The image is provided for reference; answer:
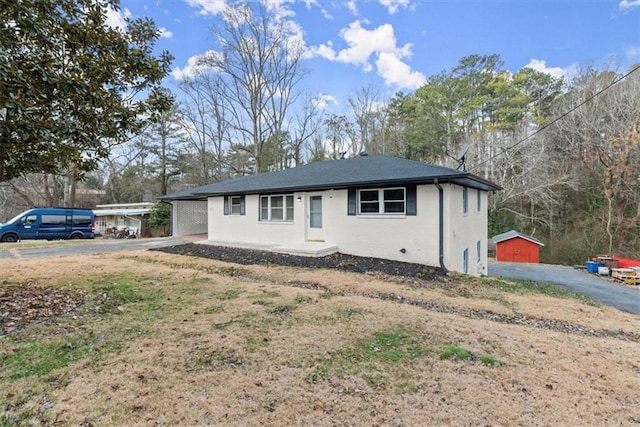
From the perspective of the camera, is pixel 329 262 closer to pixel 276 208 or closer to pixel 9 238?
pixel 276 208

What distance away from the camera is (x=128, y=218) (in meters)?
23.0

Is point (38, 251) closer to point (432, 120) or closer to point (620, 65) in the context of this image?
point (432, 120)

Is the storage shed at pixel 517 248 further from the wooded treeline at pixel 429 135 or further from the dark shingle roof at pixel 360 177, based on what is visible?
the dark shingle roof at pixel 360 177

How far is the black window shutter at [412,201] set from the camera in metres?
9.52

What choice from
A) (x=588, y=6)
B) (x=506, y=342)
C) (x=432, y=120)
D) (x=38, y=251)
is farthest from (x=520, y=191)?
(x=38, y=251)

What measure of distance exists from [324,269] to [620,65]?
2372 centimetres

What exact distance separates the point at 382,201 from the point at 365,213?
72cm

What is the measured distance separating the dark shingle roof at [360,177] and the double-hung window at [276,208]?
0.54 meters

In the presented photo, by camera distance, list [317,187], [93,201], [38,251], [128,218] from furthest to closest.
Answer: [93,201], [128,218], [38,251], [317,187]

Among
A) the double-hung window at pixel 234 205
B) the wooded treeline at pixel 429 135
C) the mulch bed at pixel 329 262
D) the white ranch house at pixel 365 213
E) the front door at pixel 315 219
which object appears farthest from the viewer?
the wooded treeline at pixel 429 135

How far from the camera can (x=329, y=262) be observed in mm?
9680

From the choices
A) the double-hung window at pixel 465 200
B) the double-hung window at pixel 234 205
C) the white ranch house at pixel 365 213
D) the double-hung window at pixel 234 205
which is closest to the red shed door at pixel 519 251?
the white ranch house at pixel 365 213

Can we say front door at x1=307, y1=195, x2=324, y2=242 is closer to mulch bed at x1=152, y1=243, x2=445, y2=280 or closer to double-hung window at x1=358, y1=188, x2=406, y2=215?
mulch bed at x1=152, y1=243, x2=445, y2=280

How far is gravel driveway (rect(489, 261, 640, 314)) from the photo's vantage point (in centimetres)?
936
